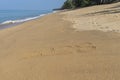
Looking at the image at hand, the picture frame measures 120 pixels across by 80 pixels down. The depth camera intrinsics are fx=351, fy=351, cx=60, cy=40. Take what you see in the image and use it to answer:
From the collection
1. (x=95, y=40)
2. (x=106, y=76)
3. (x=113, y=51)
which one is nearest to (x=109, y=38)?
(x=95, y=40)

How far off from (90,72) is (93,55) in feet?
6.17

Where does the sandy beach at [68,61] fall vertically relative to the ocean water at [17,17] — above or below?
above

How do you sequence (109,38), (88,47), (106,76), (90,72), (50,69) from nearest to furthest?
(106,76)
(90,72)
(50,69)
(88,47)
(109,38)

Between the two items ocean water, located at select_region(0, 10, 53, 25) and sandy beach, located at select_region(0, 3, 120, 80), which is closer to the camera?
sandy beach, located at select_region(0, 3, 120, 80)

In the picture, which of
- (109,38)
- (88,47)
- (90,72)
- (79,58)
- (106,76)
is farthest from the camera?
(109,38)

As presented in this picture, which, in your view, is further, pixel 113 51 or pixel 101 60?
pixel 113 51

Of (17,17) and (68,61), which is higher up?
(68,61)

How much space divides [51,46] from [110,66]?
14.4 ft

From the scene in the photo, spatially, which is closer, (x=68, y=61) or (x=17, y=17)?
(x=68, y=61)

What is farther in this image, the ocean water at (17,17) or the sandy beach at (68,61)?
the ocean water at (17,17)

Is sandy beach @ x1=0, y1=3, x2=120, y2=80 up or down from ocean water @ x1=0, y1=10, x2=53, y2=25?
up

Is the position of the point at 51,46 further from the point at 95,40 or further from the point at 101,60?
the point at 101,60

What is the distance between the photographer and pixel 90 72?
25.9 ft

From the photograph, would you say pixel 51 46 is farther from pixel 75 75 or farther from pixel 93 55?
pixel 75 75
